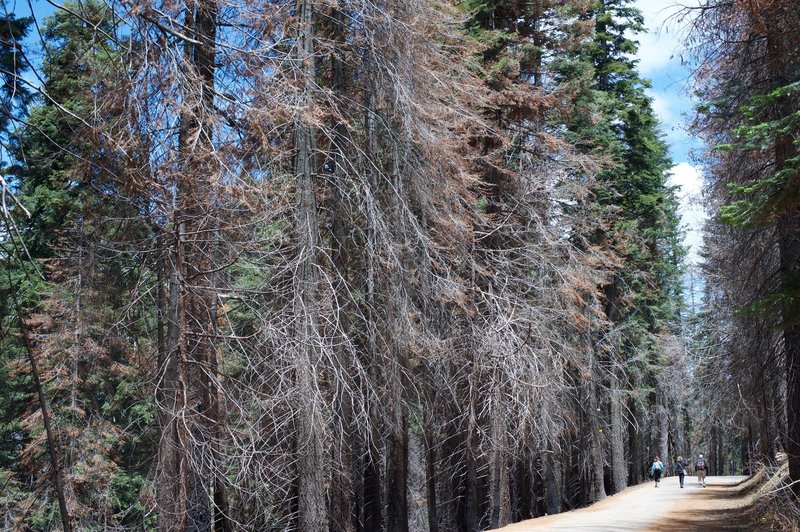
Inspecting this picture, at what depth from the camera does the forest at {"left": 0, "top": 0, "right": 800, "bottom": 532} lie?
9.55 meters

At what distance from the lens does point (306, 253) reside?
12.1 m

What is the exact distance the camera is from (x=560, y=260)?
65.3 feet

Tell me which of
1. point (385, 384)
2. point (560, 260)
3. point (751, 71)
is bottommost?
point (385, 384)

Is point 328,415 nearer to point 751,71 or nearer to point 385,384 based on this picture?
point 385,384

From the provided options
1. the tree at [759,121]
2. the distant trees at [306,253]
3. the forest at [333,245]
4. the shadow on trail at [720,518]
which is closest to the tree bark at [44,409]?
the forest at [333,245]

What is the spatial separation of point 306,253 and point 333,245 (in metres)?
4.07

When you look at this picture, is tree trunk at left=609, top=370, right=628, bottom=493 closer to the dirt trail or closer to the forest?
the dirt trail

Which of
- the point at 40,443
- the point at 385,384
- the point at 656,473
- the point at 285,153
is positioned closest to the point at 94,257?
the point at 285,153

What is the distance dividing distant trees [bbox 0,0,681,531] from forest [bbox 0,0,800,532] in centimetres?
10

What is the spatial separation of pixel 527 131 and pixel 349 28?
7.25m

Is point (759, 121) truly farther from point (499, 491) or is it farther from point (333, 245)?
point (499, 491)

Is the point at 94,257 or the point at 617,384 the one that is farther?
the point at 617,384

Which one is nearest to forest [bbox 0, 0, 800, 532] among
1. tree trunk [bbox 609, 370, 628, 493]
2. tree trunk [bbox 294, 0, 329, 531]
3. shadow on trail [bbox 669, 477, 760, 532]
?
tree trunk [bbox 294, 0, 329, 531]

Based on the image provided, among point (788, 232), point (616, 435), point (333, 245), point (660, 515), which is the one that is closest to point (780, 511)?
point (788, 232)
